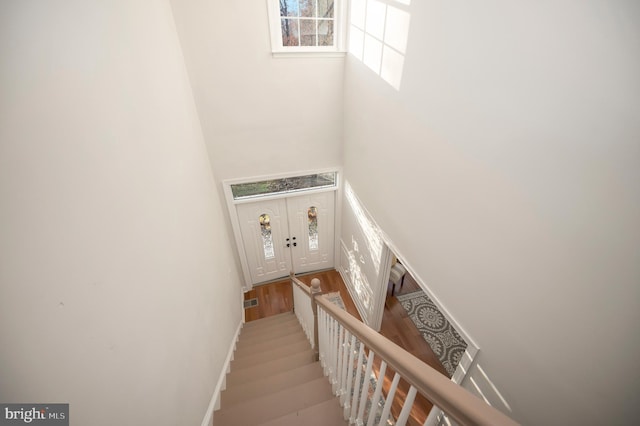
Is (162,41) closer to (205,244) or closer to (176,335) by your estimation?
(205,244)

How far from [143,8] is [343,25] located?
78.8 inches

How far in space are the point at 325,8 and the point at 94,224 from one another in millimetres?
3218

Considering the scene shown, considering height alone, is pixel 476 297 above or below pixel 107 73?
below

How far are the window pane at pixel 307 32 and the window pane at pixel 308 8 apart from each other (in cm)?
→ 5

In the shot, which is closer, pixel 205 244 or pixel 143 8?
pixel 143 8

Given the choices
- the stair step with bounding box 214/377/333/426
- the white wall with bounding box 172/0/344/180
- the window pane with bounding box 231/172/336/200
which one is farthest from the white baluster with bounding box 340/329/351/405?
the window pane with bounding box 231/172/336/200

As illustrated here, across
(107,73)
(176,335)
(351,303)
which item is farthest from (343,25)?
(351,303)

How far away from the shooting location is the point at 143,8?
75.3 inches

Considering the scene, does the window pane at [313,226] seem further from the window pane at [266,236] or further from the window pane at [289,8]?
the window pane at [289,8]

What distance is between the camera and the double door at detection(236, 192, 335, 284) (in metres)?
4.40

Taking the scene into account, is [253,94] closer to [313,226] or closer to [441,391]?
[313,226]

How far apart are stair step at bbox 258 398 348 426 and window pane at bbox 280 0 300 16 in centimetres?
369

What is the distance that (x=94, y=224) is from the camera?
113cm

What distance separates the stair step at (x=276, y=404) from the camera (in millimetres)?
1806
